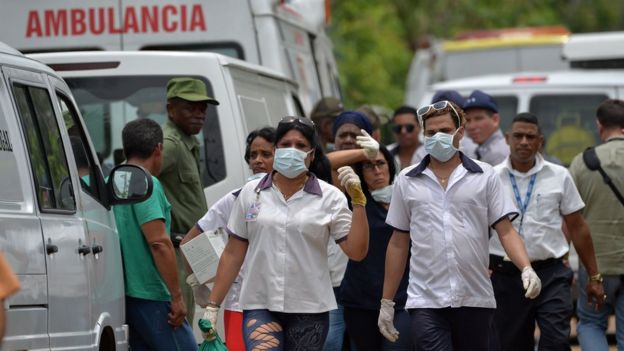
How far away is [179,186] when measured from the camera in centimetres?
904

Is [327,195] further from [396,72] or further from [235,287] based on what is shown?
[396,72]

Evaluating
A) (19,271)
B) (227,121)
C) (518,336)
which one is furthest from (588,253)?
(19,271)

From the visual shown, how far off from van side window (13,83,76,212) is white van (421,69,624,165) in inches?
300

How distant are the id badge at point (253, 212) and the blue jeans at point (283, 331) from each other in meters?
0.45

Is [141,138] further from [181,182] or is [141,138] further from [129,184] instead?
[129,184]

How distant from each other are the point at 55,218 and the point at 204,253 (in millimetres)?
1830

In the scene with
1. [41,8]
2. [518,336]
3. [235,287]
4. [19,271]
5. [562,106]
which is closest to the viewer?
[19,271]

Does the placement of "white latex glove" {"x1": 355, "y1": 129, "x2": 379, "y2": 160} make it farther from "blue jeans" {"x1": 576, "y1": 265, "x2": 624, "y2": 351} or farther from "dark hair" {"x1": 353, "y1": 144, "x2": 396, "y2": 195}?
"blue jeans" {"x1": 576, "y1": 265, "x2": 624, "y2": 351}

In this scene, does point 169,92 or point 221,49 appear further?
point 221,49

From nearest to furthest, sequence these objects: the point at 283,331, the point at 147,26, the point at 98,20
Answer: the point at 283,331 → the point at 98,20 → the point at 147,26

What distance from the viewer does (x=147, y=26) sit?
39.6ft

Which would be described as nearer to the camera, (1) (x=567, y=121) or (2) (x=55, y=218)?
(2) (x=55, y=218)

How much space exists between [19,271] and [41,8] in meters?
6.34

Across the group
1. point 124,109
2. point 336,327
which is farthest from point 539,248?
point 124,109
